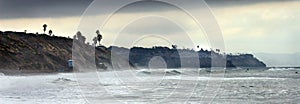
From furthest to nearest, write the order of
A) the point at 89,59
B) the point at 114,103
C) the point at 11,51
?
the point at 89,59 → the point at 11,51 → the point at 114,103

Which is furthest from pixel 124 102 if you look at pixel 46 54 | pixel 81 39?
pixel 81 39

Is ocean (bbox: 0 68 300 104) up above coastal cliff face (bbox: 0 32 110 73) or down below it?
below

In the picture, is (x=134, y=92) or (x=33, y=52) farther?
(x=33, y=52)

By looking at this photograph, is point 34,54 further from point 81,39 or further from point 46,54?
point 81,39

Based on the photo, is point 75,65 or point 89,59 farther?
point 89,59

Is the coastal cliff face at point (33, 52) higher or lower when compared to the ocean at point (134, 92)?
higher

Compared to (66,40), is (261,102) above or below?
below

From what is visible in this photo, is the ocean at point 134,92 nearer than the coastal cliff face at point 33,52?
Yes

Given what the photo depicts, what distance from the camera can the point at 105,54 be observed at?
167m

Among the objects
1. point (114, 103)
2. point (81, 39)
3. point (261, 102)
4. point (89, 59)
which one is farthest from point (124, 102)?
point (81, 39)

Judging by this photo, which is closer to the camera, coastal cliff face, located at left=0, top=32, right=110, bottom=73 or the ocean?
the ocean

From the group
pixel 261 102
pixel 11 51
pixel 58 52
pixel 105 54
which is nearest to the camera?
pixel 261 102

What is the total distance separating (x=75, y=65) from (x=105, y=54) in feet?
147

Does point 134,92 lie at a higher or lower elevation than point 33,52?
lower
